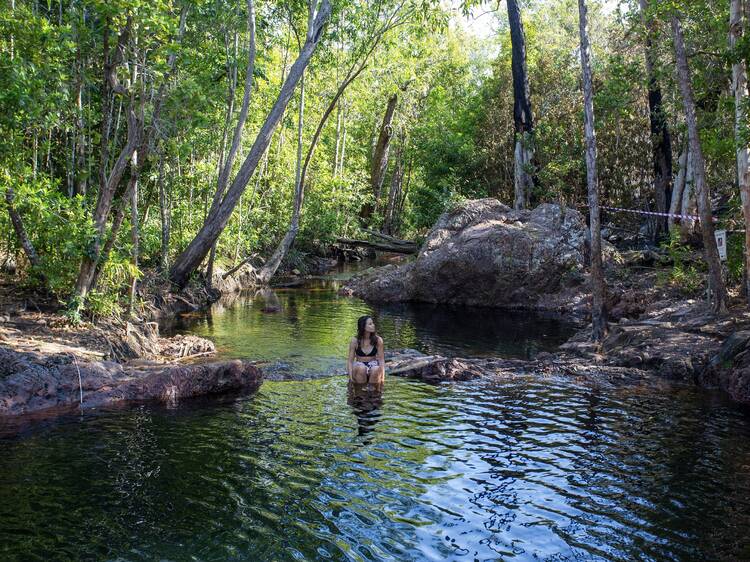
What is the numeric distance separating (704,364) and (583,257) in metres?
11.3

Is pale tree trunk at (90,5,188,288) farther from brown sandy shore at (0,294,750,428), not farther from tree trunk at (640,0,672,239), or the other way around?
tree trunk at (640,0,672,239)

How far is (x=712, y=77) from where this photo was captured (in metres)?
14.8

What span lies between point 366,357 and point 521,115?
18054mm

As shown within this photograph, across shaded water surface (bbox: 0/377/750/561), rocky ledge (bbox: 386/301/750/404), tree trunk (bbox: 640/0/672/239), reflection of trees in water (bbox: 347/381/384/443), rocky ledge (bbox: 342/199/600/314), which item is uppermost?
tree trunk (bbox: 640/0/672/239)

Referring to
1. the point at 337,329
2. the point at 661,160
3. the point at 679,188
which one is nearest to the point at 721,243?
the point at 679,188

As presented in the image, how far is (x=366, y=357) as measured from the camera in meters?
11.6

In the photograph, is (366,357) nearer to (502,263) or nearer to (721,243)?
(721,243)

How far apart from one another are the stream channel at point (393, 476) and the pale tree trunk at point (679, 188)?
462 inches

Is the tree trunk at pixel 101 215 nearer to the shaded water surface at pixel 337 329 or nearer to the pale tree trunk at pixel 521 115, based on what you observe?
the shaded water surface at pixel 337 329

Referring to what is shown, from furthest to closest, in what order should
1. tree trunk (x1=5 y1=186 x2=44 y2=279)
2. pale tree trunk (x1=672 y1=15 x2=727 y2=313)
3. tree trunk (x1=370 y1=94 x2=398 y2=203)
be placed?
tree trunk (x1=370 y1=94 x2=398 y2=203), pale tree trunk (x1=672 y1=15 x2=727 y2=313), tree trunk (x1=5 y1=186 x2=44 y2=279)

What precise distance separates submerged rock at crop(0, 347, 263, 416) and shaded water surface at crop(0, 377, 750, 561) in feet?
1.77

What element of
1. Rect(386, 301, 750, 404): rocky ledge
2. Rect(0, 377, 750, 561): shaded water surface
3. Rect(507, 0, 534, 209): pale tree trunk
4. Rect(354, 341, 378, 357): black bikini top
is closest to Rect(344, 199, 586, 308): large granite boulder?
Rect(507, 0, 534, 209): pale tree trunk

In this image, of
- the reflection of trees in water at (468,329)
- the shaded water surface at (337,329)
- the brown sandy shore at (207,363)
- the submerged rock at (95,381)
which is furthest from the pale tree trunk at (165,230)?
the submerged rock at (95,381)

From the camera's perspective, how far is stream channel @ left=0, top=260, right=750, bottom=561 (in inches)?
231
